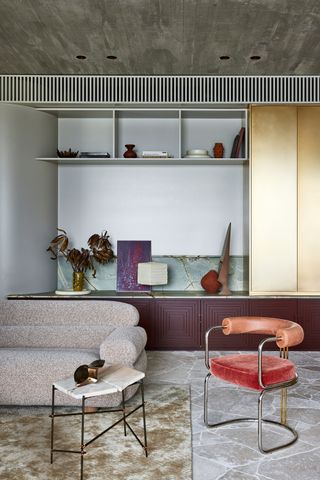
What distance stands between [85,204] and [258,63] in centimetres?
243

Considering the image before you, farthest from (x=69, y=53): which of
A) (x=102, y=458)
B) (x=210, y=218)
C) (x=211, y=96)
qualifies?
(x=102, y=458)

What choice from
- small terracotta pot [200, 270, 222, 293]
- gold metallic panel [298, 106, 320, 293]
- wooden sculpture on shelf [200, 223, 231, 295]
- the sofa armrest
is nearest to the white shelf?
gold metallic panel [298, 106, 320, 293]

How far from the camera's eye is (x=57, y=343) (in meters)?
3.84

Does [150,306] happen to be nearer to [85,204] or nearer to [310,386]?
[85,204]

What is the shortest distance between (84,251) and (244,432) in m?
3.05

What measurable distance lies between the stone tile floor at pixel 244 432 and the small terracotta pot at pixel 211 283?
107 cm

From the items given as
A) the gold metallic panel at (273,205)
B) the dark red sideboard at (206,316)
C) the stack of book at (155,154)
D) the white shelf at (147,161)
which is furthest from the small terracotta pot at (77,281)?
the gold metallic panel at (273,205)

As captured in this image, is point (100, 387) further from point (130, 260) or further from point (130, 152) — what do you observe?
point (130, 152)

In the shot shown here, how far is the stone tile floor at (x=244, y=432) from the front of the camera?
248 cm

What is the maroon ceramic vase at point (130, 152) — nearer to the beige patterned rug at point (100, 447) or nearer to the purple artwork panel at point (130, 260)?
the purple artwork panel at point (130, 260)

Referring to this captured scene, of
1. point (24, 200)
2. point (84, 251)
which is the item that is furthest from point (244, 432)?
point (24, 200)

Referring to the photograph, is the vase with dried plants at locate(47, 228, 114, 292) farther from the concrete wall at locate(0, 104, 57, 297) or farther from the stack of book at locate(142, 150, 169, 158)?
the stack of book at locate(142, 150, 169, 158)

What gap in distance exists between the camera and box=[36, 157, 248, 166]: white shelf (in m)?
5.41

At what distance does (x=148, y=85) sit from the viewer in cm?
525
